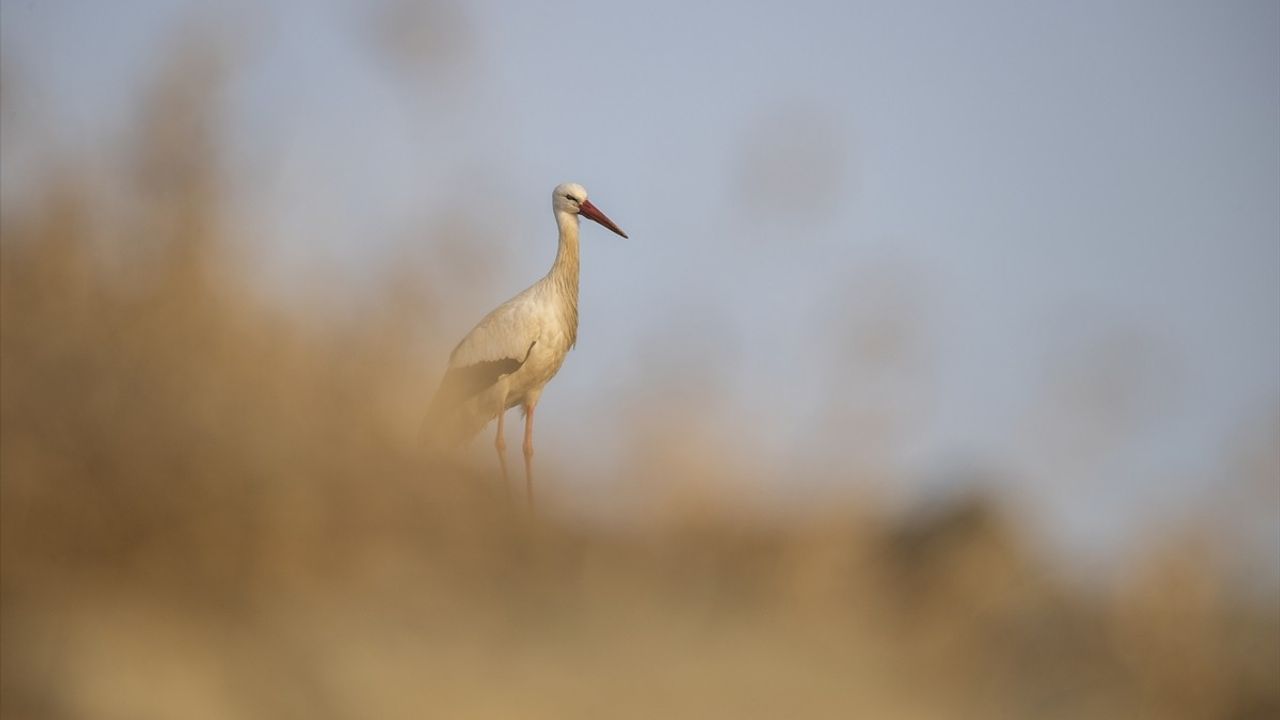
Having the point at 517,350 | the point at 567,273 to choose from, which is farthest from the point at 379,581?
the point at 567,273

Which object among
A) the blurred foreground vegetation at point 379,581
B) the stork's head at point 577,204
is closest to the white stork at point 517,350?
the stork's head at point 577,204

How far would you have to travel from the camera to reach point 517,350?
8.69m

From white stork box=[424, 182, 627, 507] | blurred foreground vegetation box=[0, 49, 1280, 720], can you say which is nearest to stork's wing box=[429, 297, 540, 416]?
white stork box=[424, 182, 627, 507]

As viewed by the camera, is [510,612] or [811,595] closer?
[510,612]

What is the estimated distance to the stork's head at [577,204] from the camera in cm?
931

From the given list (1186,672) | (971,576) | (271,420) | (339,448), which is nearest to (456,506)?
(339,448)

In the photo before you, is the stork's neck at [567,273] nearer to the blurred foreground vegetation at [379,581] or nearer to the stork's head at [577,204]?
the stork's head at [577,204]

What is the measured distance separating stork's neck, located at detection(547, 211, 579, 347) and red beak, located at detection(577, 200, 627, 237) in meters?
0.14

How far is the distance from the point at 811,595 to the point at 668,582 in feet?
1.61

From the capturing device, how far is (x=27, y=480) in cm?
286

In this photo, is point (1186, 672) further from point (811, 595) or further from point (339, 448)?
point (339, 448)

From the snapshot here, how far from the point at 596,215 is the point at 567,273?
1.75 ft

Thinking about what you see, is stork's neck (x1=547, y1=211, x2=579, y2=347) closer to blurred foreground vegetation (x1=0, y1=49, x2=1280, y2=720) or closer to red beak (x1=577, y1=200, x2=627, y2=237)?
red beak (x1=577, y1=200, x2=627, y2=237)

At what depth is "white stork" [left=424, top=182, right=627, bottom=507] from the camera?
8.73 m
